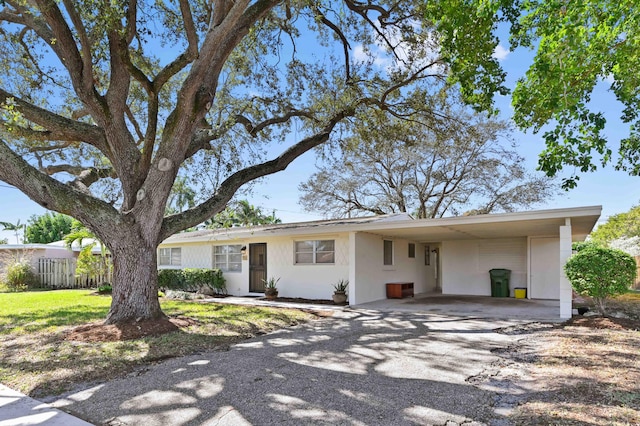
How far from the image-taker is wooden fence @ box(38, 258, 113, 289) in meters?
19.4

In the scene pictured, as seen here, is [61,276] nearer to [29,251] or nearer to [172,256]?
[29,251]

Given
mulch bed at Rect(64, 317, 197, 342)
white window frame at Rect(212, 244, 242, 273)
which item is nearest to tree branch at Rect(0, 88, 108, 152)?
mulch bed at Rect(64, 317, 197, 342)

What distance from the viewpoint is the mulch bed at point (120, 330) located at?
695cm

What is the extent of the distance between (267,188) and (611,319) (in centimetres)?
896

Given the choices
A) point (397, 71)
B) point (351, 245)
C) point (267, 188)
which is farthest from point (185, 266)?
point (397, 71)

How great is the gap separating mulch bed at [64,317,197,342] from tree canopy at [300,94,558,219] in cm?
1413

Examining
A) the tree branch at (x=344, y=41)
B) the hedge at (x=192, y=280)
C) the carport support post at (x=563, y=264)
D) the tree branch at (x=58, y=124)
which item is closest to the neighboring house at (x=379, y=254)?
the hedge at (x=192, y=280)

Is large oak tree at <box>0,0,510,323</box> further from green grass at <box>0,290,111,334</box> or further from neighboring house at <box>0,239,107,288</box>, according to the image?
neighboring house at <box>0,239,107,288</box>

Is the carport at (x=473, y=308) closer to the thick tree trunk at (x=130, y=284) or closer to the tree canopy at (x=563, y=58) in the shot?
the tree canopy at (x=563, y=58)

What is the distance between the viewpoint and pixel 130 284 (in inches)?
303

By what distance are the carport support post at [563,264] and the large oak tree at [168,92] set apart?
4.67m

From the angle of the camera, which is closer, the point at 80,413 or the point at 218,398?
the point at 80,413

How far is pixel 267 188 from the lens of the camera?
39.7 feet

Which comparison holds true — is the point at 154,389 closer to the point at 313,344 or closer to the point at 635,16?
the point at 313,344
